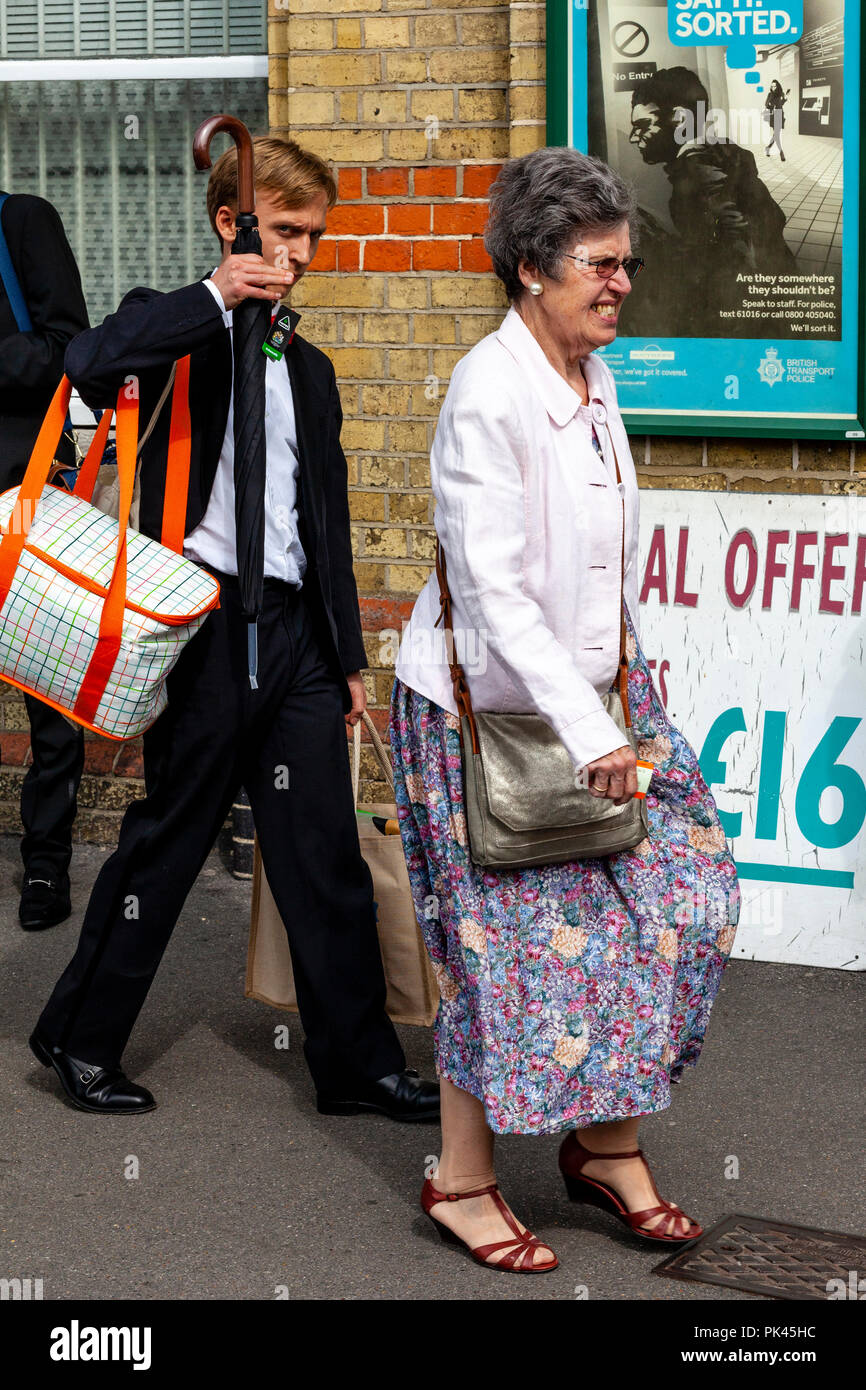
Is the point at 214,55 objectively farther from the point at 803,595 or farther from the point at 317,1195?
the point at 317,1195

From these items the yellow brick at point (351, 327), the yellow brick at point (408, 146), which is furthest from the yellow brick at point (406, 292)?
the yellow brick at point (408, 146)

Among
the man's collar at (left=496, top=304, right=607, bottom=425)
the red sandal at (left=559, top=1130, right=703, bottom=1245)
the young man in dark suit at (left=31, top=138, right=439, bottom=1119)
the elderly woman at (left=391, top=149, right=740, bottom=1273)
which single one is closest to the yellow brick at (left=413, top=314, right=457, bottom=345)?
the young man in dark suit at (left=31, top=138, right=439, bottom=1119)

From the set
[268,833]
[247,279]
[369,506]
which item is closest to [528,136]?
[369,506]

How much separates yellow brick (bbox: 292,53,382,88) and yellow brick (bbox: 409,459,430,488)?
1139 mm

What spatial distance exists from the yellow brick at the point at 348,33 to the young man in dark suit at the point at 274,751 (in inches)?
68.7

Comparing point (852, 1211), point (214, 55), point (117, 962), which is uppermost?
point (214, 55)

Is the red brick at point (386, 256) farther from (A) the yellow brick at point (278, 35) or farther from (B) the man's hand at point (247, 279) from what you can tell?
(B) the man's hand at point (247, 279)

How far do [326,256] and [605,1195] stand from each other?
316 centimetres

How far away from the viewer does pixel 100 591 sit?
13.0ft

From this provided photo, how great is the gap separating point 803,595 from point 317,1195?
2.30 metres

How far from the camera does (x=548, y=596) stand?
341 cm

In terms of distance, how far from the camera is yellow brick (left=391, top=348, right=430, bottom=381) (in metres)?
5.72

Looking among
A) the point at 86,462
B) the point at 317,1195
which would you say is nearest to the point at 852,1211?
the point at 317,1195

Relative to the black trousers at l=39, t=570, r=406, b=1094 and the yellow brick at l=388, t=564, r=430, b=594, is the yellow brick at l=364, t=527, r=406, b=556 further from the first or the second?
the black trousers at l=39, t=570, r=406, b=1094
